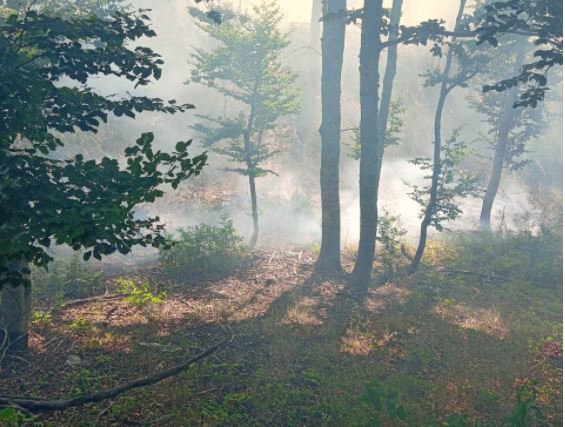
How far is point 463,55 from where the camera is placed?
1282cm

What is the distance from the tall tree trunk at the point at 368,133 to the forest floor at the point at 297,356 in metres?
0.95

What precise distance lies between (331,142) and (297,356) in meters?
6.99

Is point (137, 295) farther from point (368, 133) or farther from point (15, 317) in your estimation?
point (368, 133)

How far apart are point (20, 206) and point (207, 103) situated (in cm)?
2694

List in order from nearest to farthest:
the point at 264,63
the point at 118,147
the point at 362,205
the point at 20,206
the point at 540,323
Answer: the point at 20,206 → the point at 540,323 → the point at 362,205 → the point at 264,63 → the point at 118,147

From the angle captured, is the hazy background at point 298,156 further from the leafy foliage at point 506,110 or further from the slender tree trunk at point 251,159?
the leafy foliage at point 506,110

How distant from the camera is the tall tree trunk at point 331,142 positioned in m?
12.8

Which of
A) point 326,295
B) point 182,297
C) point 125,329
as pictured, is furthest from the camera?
point 326,295

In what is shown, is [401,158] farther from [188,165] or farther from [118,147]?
[188,165]

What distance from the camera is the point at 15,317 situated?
6047mm

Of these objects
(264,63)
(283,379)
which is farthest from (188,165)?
(264,63)

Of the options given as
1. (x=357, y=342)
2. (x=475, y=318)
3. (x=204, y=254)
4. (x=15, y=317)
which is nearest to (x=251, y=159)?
(x=204, y=254)

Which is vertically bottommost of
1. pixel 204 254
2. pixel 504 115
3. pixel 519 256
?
pixel 204 254

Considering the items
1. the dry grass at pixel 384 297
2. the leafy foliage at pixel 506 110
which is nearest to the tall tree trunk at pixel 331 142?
the dry grass at pixel 384 297
